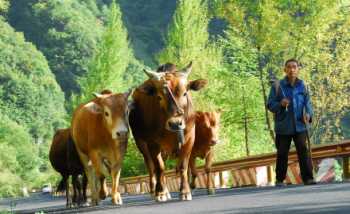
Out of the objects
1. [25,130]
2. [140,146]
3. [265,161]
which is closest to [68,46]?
[25,130]

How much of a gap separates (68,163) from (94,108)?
2.47 meters

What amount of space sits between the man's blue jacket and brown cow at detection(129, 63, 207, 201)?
1988 millimetres

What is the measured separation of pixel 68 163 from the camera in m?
14.8

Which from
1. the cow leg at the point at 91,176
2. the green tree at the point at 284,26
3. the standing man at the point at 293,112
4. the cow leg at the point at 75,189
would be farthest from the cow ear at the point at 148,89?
the green tree at the point at 284,26

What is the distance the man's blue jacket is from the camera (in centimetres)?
1380

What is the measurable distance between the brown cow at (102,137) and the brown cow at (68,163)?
53.1 inches

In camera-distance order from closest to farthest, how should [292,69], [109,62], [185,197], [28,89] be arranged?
[185,197]
[292,69]
[109,62]
[28,89]

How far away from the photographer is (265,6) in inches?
1128

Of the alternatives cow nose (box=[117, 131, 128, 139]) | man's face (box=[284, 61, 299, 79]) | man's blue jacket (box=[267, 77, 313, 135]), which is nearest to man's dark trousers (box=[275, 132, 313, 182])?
man's blue jacket (box=[267, 77, 313, 135])

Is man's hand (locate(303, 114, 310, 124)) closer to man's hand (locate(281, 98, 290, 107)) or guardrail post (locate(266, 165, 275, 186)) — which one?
man's hand (locate(281, 98, 290, 107))

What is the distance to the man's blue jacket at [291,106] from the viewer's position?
45.3 ft

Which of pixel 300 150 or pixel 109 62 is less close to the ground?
pixel 109 62

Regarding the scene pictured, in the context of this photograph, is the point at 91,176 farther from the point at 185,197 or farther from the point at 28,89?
the point at 28,89

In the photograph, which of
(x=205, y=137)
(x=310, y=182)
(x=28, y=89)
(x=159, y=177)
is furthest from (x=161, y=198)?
(x=28, y=89)
